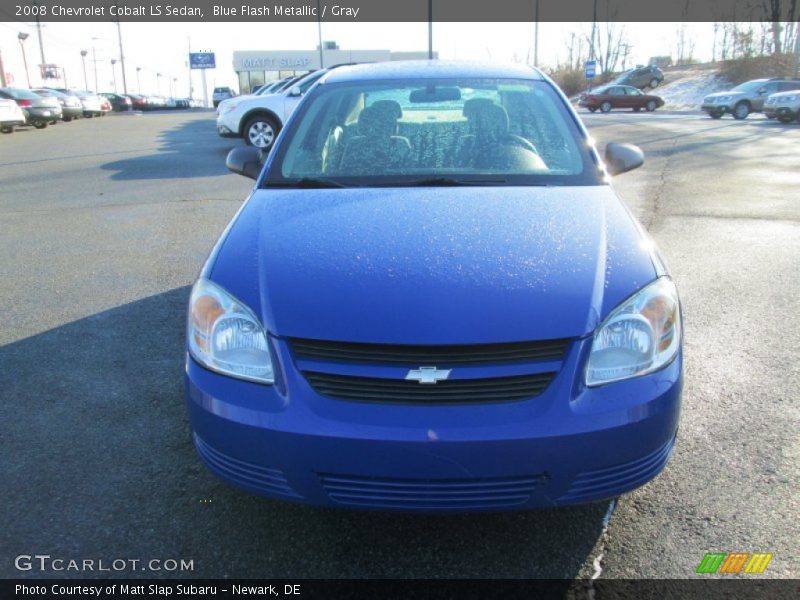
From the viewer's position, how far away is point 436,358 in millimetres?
1973

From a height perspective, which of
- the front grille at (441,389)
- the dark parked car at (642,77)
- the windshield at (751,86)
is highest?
the dark parked car at (642,77)

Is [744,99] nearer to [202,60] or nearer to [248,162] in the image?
[248,162]

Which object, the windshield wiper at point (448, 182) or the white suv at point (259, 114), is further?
the white suv at point (259, 114)

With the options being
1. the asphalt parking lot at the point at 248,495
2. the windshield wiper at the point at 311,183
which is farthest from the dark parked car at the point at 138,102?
the windshield wiper at the point at 311,183

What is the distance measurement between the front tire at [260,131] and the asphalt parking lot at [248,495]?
7.46m

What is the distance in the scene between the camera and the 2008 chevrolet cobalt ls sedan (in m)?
1.92

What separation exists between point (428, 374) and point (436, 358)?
6cm

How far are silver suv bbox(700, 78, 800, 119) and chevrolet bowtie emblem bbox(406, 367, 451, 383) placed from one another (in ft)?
97.2

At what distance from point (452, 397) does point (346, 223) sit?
0.93m

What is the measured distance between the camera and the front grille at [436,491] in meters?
1.93

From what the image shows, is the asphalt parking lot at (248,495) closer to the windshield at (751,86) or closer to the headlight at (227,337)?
the headlight at (227,337)

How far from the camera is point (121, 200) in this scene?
8875mm

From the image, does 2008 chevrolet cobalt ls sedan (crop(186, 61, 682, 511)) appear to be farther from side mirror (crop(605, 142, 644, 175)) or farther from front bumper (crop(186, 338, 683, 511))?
side mirror (crop(605, 142, 644, 175))
